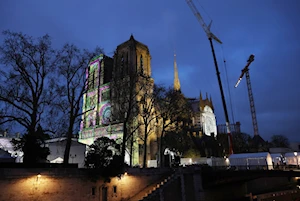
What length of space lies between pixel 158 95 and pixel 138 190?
17064 millimetres

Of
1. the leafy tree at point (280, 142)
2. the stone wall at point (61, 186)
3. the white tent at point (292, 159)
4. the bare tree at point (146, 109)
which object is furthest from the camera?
the leafy tree at point (280, 142)

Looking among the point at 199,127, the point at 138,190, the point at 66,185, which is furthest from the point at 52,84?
the point at 199,127

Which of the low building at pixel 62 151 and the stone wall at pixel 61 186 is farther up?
the low building at pixel 62 151

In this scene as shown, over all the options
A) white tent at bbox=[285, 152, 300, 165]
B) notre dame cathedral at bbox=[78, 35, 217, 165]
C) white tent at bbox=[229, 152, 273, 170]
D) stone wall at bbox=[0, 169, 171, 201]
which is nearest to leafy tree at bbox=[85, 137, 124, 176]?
stone wall at bbox=[0, 169, 171, 201]

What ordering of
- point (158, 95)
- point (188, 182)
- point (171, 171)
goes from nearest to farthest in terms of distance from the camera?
point (188, 182)
point (171, 171)
point (158, 95)

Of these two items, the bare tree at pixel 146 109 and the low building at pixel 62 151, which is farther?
the bare tree at pixel 146 109

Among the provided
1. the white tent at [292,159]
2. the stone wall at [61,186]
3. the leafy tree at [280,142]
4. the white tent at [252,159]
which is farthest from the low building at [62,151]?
the leafy tree at [280,142]

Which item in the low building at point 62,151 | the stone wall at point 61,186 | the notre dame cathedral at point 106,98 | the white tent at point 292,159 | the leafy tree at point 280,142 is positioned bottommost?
the stone wall at point 61,186

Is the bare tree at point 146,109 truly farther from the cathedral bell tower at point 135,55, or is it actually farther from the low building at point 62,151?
the cathedral bell tower at point 135,55

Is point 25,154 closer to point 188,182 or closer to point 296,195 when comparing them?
point 188,182

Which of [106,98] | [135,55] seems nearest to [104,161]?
[106,98]

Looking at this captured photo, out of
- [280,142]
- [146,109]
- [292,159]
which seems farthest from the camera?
[280,142]

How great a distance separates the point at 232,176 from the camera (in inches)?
1142

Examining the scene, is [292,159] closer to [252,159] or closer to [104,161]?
[252,159]
